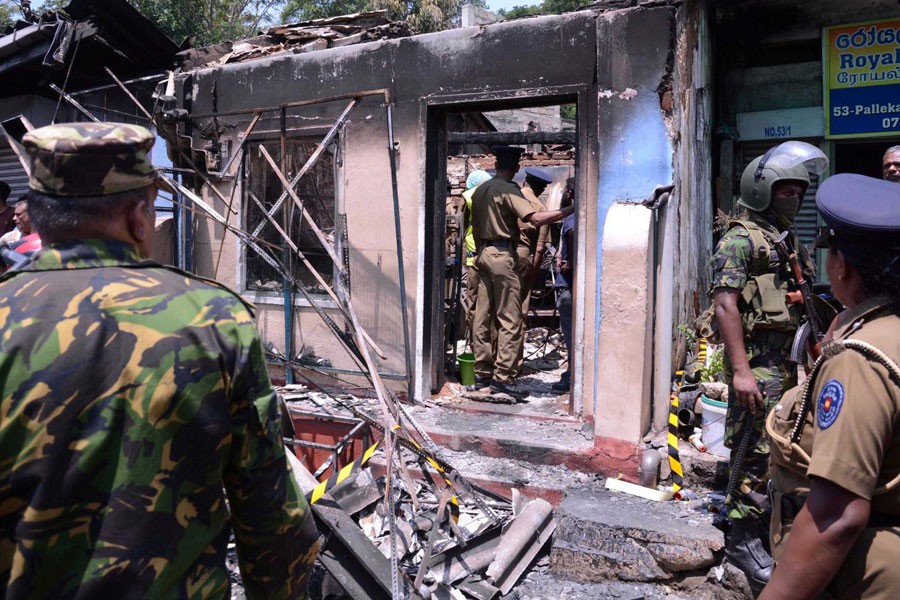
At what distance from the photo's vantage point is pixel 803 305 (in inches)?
145

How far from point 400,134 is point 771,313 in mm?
3340

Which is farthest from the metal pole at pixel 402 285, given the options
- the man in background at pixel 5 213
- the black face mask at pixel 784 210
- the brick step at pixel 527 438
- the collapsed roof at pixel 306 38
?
the man in background at pixel 5 213

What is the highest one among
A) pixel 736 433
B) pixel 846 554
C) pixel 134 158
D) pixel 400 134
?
pixel 400 134

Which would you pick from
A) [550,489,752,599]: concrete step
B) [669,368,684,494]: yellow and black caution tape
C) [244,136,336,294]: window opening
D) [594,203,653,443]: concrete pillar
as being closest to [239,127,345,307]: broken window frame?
[244,136,336,294]: window opening

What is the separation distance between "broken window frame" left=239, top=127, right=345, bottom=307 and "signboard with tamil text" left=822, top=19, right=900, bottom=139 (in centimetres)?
470

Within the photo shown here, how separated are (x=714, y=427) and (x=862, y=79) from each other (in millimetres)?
4246

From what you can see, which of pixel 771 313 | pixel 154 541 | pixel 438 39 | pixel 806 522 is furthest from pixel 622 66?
pixel 154 541

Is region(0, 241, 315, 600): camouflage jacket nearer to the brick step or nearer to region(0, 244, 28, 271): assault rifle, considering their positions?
region(0, 244, 28, 271): assault rifle

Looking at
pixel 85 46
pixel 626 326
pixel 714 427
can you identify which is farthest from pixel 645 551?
pixel 85 46

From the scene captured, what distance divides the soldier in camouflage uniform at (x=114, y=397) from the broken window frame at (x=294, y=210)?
15.5ft

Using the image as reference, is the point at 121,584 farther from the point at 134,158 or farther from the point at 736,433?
the point at 736,433

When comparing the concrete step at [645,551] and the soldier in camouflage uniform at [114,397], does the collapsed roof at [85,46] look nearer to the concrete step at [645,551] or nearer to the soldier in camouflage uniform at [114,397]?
the concrete step at [645,551]

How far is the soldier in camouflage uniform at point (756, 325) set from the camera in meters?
3.65

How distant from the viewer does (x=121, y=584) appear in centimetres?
136
